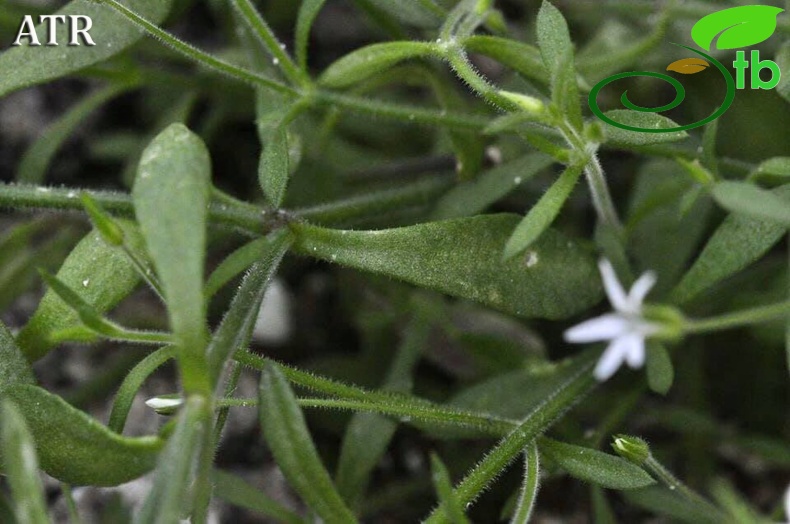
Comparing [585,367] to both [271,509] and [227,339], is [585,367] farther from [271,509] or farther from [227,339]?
[227,339]

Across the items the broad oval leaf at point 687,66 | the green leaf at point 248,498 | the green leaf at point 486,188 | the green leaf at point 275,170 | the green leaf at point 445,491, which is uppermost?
the broad oval leaf at point 687,66

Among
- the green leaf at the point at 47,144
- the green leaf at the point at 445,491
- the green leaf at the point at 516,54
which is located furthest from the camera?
the green leaf at the point at 47,144

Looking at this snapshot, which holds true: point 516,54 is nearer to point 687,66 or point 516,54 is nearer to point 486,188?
point 486,188

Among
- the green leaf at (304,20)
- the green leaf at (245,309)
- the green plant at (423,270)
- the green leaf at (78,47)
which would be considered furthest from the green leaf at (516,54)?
the green leaf at (78,47)

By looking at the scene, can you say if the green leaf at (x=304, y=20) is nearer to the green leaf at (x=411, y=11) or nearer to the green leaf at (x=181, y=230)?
the green leaf at (x=411, y=11)

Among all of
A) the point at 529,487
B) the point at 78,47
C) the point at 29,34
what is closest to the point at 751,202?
the point at 529,487

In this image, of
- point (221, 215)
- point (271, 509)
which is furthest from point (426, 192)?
point (271, 509)

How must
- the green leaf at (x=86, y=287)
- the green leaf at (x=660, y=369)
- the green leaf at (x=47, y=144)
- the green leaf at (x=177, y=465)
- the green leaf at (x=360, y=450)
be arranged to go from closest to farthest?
the green leaf at (x=177, y=465) → the green leaf at (x=660, y=369) → the green leaf at (x=86, y=287) → the green leaf at (x=360, y=450) → the green leaf at (x=47, y=144)
